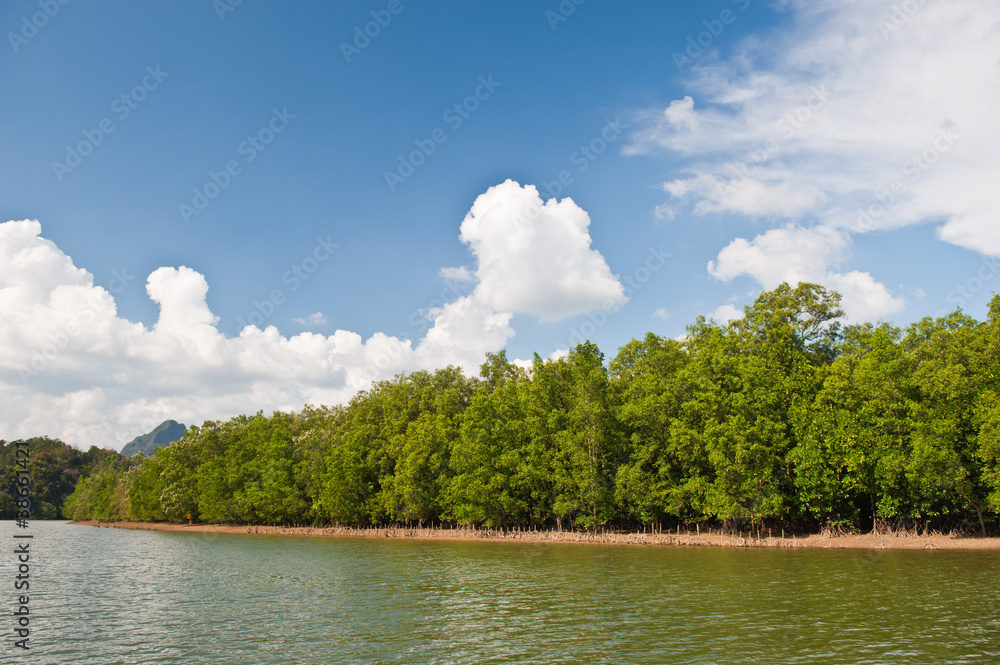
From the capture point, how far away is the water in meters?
21.7

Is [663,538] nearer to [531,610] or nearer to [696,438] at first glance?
[696,438]

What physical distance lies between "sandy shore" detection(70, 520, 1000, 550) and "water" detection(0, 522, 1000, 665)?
248 inches

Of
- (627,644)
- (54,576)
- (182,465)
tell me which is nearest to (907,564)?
(627,644)

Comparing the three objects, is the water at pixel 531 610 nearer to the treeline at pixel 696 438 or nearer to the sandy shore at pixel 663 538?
the sandy shore at pixel 663 538

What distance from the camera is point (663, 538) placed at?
65.2 meters

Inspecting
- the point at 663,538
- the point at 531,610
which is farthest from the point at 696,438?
the point at 531,610

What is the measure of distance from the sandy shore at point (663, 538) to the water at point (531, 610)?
630 centimetres

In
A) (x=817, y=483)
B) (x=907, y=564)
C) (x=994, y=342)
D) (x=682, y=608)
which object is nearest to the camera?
(x=682, y=608)

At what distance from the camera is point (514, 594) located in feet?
111

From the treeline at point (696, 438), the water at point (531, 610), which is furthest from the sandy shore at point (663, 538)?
the water at point (531, 610)

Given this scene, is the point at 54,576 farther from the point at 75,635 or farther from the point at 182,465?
the point at 182,465

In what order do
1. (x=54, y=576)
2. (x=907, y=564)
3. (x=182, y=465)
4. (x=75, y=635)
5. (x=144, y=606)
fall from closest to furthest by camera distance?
1. (x=75, y=635)
2. (x=144, y=606)
3. (x=907, y=564)
4. (x=54, y=576)
5. (x=182, y=465)

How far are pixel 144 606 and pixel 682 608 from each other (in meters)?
29.1

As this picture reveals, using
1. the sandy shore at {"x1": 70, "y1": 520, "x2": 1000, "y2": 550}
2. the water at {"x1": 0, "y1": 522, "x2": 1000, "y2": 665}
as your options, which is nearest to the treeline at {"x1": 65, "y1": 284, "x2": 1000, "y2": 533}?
the sandy shore at {"x1": 70, "y1": 520, "x2": 1000, "y2": 550}
